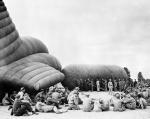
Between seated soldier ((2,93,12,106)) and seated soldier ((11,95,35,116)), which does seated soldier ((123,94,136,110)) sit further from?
seated soldier ((2,93,12,106))

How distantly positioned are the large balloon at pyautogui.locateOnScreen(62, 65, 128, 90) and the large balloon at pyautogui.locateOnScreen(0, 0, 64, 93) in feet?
29.0

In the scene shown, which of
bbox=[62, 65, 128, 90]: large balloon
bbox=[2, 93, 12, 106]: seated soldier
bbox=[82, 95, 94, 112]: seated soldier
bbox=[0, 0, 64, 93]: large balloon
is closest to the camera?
bbox=[82, 95, 94, 112]: seated soldier

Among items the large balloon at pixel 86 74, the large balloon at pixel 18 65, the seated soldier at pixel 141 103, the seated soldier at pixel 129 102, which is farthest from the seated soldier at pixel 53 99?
the large balloon at pixel 86 74

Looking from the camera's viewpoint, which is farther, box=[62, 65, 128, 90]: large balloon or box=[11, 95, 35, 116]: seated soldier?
box=[62, 65, 128, 90]: large balloon

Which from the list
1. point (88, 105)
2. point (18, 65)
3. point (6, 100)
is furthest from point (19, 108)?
point (18, 65)

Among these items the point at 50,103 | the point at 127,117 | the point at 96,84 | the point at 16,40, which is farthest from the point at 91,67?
the point at 127,117

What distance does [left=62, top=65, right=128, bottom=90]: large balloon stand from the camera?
1339 inches

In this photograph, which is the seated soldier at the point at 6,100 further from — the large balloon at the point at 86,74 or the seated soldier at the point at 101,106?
the large balloon at the point at 86,74

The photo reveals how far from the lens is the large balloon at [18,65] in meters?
20.4

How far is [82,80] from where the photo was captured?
35125 mm

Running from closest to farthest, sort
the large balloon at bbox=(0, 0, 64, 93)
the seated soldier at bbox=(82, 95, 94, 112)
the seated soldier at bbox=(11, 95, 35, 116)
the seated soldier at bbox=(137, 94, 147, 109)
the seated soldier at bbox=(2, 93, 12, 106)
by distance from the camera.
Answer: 1. the seated soldier at bbox=(11, 95, 35, 116)
2. the seated soldier at bbox=(82, 95, 94, 112)
3. the seated soldier at bbox=(137, 94, 147, 109)
4. the seated soldier at bbox=(2, 93, 12, 106)
5. the large balloon at bbox=(0, 0, 64, 93)

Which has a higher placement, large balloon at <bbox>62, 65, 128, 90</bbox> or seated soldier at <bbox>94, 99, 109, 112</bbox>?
seated soldier at <bbox>94, 99, 109, 112</bbox>

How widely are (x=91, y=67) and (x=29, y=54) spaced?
13484mm

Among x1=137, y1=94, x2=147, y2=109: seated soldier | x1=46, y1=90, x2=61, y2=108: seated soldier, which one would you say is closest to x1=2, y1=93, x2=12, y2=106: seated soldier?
x1=46, y1=90, x2=61, y2=108: seated soldier
